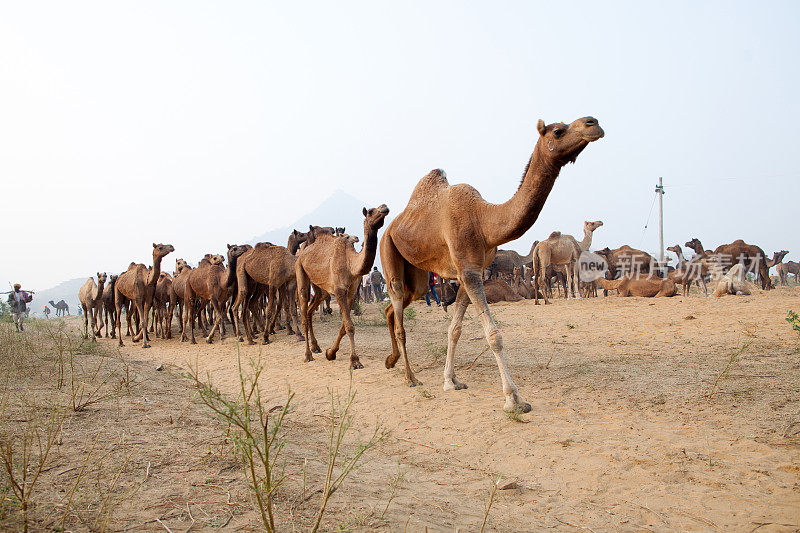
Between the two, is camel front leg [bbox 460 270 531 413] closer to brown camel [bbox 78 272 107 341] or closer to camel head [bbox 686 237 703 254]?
brown camel [bbox 78 272 107 341]

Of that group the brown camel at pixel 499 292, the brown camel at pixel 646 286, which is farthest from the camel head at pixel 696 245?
the brown camel at pixel 499 292

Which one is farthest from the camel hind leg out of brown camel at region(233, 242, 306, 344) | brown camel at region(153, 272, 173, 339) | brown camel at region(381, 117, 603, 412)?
brown camel at region(153, 272, 173, 339)

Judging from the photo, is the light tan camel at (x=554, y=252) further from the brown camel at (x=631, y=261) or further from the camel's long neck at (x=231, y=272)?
the camel's long neck at (x=231, y=272)

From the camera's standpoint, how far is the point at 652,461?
4031mm

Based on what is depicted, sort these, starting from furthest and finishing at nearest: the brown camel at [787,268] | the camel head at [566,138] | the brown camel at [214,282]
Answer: the brown camel at [787,268], the brown camel at [214,282], the camel head at [566,138]

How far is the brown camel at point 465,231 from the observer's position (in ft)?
17.1

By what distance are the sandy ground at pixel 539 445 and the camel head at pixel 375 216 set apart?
2.59 metres

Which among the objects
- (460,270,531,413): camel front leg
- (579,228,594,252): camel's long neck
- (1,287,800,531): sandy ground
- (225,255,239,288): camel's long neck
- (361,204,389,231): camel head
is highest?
(579,228,594,252): camel's long neck

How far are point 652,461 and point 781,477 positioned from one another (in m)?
0.86

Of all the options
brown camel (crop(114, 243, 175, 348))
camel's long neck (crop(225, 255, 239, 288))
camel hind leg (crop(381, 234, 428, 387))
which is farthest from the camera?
brown camel (crop(114, 243, 175, 348))

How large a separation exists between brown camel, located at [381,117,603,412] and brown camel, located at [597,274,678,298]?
14214mm

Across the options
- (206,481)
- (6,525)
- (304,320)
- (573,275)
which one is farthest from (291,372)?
(573,275)

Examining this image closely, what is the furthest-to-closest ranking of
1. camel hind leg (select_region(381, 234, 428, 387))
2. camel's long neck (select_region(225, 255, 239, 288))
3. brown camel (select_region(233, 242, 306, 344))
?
camel's long neck (select_region(225, 255, 239, 288)), brown camel (select_region(233, 242, 306, 344)), camel hind leg (select_region(381, 234, 428, 387))

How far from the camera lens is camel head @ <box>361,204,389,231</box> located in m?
8.31
